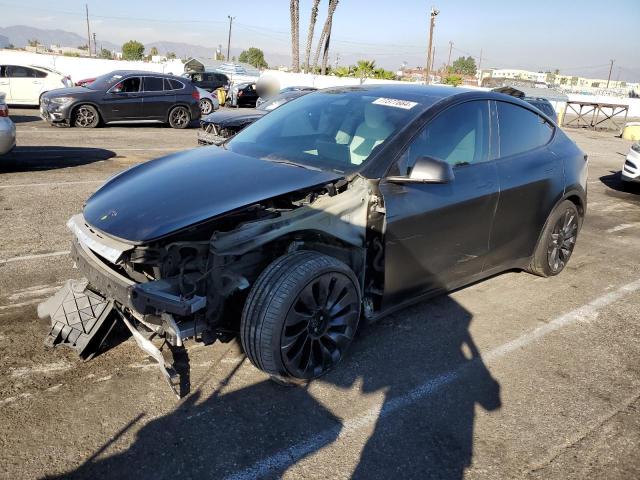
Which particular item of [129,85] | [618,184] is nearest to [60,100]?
[129,85]

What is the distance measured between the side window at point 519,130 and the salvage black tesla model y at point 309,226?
0.02m

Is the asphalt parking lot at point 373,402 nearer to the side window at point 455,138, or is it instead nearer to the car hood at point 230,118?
the side window at point 455,138

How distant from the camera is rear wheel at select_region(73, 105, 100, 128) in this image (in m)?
13.4

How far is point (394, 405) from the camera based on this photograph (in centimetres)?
293

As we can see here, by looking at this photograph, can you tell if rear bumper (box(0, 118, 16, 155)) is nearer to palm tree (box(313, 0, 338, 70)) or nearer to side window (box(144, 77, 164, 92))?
side window (box(144, 77, 164, 92))

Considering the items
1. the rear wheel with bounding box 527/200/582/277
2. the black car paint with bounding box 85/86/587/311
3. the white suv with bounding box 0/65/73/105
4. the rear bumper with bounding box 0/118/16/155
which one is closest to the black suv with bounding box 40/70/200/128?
the white suv with bounding box 0/65/73/105

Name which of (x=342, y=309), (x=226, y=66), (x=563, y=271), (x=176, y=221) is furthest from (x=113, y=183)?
(x=226, y=66)

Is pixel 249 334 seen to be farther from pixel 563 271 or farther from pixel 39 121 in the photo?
pixel 39 121

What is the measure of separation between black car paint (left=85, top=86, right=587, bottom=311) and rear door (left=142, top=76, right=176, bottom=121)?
39.0ft

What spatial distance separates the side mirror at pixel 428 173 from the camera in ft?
10.2

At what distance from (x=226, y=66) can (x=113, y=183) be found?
39449mm

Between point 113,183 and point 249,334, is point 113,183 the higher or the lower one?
the higher one

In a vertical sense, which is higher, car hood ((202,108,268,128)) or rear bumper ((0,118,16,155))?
car hood ((202,108,268,128))

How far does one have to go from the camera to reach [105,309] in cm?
317
